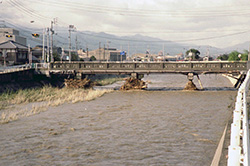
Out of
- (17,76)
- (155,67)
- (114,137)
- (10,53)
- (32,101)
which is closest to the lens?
(114,137)

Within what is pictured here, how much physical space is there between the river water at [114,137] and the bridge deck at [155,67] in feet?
60.4

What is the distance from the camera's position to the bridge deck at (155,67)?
44375 mm

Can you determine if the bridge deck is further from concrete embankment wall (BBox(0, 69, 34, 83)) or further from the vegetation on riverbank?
the vegetation on riverbank

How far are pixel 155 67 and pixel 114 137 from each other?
30.1 m

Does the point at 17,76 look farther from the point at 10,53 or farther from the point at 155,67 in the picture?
the point at 10,53

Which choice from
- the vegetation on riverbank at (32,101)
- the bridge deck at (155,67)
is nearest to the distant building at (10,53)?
the bridge deck at (155,67)

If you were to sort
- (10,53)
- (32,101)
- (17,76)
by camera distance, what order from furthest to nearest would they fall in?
1. (10,53)
2. (17,76)
3. (32,101)

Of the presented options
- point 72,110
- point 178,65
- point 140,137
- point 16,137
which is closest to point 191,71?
point 178,65

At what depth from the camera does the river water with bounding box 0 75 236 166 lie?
1325 centimetres

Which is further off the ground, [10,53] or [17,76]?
[10,53]

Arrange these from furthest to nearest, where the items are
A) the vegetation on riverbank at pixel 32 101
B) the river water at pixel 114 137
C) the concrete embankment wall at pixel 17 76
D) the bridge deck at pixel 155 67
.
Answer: the bridge deck at pixel 155 67
the concrete embankment wall at pixel 17 76
the vegetation on riverbank at pixel 32 101
the river water at pixel 114 137

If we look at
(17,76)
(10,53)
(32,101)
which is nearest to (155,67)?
(32,101)

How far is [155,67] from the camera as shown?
152 feet

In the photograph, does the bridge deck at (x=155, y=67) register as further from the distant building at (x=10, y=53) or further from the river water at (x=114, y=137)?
→ the distant building at (x=10, y=53)
